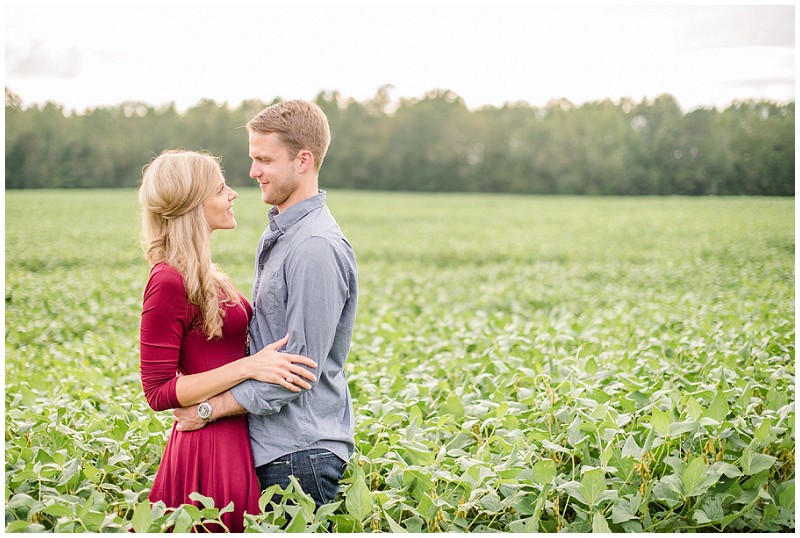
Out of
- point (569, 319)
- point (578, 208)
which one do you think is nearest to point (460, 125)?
point (578, 208)

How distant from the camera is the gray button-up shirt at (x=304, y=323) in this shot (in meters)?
2.46

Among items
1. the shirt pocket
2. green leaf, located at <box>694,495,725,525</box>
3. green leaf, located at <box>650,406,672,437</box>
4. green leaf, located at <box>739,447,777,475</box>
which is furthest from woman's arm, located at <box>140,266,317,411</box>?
green leaf, located at <box>739,447,777,475</box>

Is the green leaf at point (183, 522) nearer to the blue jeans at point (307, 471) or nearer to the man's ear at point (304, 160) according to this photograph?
the blue jeans at point (307, 471)

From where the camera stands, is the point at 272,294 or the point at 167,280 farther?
the point at 272,294

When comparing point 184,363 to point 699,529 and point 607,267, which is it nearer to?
point 699,529

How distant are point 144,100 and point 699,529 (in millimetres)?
33370

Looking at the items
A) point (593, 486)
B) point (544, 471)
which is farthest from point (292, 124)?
point (593, 486)

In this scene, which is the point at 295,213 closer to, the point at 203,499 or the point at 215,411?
the point at 215,411

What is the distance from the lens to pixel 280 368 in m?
2.42

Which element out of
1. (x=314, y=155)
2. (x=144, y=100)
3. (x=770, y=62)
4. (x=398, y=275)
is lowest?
(x=398, y=275)

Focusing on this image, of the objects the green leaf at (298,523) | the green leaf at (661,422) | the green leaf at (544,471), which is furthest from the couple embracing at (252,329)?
the green leaf at (661,422)

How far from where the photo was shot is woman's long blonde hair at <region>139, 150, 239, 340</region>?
2496 mm

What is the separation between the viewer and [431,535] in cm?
257

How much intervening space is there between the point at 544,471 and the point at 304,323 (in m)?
1.02
